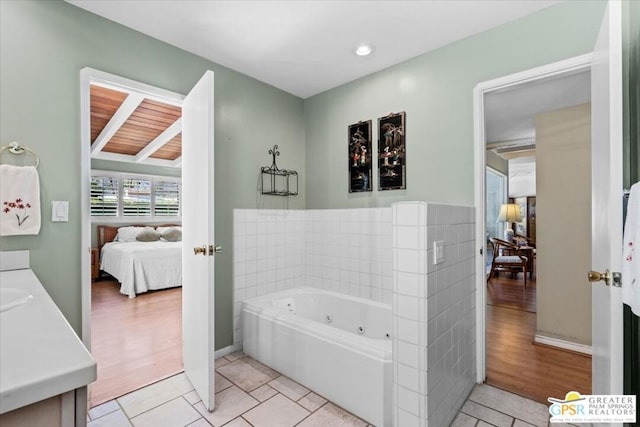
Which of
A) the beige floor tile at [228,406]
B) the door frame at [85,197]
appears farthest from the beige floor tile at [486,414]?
the door frame at [85,197]

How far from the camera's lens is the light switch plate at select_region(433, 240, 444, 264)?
1543 millimetres

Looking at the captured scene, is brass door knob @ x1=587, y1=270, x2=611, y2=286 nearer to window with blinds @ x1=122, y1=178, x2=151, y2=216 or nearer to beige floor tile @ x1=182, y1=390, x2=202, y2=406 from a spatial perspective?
beige floor tile @ x1=182, y1=390, x2=202, y2=406

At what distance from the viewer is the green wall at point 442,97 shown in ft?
6.27

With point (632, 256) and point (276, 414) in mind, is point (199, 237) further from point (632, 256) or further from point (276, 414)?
point (632, 256)

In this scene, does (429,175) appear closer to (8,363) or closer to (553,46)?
(553,46)

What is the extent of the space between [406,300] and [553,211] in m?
2.34

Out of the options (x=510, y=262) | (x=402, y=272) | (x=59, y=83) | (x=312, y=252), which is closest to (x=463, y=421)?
(x=402, y=272)

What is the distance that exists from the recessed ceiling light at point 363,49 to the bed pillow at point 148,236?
521cm

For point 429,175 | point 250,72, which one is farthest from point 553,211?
point 250,72

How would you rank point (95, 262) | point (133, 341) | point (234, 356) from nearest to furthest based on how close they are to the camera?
point (234, 356) < point (133, 341) < point (95, 262)

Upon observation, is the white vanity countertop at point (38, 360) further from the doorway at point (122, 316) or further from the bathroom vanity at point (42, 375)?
the doorway at point (122, 316)

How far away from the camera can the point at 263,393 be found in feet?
6.73

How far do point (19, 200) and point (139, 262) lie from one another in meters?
3.12

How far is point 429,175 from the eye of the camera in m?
2.45
